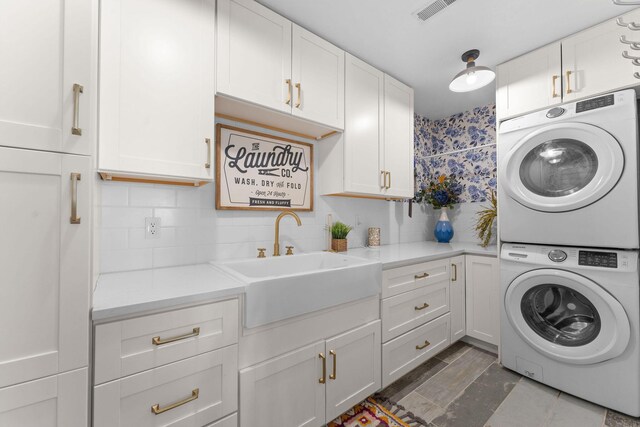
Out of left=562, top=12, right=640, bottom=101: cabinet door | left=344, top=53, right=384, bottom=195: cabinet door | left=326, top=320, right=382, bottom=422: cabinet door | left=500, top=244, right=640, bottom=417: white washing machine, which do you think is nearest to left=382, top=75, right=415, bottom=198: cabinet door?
left=344, top=53, right=384, bottom=195: cabinet door

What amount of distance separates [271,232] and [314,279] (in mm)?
718

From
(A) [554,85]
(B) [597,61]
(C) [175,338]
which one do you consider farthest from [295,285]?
(B) [597,61]

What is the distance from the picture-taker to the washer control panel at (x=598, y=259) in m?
1.62

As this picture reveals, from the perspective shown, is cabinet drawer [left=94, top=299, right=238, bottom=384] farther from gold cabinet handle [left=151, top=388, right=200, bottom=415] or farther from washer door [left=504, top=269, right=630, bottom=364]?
washer door [left=504, top=269, right=630, bottom=364]

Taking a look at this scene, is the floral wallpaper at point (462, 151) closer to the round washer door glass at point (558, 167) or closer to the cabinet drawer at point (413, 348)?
the round washer door glass at point (558, 167)

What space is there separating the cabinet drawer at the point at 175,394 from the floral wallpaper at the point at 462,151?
276 centimetres

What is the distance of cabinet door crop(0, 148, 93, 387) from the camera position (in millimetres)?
775

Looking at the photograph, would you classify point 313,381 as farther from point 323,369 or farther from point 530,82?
point 530,82

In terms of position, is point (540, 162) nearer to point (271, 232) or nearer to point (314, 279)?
point (314, 279)

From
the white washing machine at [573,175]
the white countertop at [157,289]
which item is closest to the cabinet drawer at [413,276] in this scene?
A: the white washing machine at [573,175]

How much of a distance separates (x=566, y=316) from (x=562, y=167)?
1010mm

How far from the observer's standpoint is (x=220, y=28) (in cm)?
143

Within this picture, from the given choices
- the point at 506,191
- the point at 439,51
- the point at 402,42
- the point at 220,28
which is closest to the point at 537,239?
the point at 506,191

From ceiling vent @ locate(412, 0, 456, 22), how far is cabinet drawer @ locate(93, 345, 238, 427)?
2.12 metres
